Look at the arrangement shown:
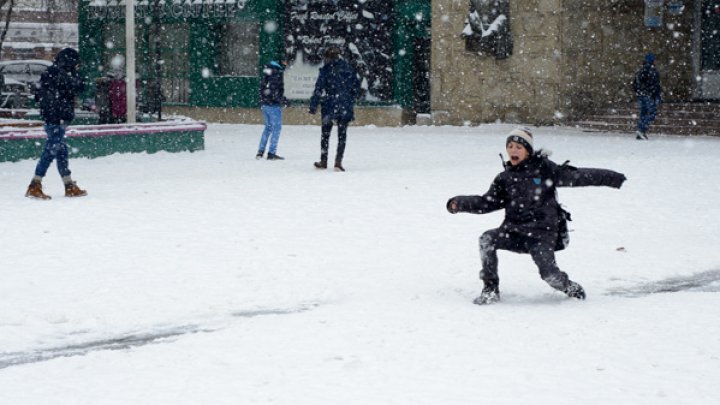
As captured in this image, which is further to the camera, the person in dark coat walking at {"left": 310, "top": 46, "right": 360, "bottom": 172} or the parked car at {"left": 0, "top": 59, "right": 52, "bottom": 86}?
the parked car at {"left": 0, "top": 59, "right": 52, "bottom": 86}

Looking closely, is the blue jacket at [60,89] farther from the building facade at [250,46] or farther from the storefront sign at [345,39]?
the storefront sign at [345,39]

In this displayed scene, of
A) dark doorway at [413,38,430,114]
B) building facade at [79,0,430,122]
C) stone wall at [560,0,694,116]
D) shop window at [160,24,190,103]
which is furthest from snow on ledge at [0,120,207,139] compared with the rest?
shop window at [160,24,190,103]

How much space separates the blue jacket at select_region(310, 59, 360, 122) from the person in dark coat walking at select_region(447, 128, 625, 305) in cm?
876

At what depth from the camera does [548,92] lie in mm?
27141

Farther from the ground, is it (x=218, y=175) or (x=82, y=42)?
(x=82, y=42)

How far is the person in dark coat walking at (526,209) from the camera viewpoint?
748cm

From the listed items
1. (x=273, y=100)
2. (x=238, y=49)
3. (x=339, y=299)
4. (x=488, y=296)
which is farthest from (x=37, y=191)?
(x=238, y=49)

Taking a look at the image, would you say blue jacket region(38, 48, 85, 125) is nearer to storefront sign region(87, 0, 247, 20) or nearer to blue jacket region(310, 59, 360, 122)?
blue jacket region(310, 59, 360, 122)

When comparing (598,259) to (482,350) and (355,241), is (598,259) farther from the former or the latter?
(482,350)

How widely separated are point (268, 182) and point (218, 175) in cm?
151

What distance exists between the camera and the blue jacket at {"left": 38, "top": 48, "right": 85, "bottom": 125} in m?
12.7

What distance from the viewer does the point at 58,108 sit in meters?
12.7

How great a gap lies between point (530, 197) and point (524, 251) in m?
0.39

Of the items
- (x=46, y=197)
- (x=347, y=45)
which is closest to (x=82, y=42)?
(x=347, y=45)
